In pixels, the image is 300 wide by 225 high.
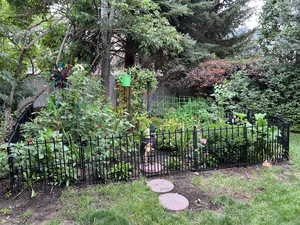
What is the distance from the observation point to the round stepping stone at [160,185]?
3150 mm

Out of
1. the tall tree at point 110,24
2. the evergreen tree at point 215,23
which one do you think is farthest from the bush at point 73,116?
the evergreen tree at point 215,23

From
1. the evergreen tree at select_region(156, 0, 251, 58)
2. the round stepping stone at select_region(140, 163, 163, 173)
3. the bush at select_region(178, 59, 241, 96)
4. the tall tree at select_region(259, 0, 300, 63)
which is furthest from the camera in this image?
the evergreen tree at select_region(156, 0, 251, 58)

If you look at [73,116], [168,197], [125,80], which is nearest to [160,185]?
[168,197]

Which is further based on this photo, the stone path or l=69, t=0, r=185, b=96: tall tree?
l=69, t=0, r=185, b=96: tall tree

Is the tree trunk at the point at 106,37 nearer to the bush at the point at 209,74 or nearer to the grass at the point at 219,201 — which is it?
the bush at the point at 209,74

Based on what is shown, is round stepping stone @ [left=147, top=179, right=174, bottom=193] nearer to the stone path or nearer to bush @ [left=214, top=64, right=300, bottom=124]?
the stone path

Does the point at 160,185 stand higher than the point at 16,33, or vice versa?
the point at 16,33

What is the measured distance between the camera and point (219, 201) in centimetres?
283

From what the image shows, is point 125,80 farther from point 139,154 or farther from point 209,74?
point 209,74

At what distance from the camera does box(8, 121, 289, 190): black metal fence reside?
10.3 feet

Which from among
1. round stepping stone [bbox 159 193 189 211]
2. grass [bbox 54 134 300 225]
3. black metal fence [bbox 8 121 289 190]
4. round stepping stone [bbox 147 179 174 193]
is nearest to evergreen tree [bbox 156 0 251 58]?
black metal fence [bbox 8 121 289 190]

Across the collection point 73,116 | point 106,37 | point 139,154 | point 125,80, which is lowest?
point 139,154

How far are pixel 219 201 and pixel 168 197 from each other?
23.5 inches

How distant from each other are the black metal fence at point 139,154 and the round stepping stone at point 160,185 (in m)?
0.24
